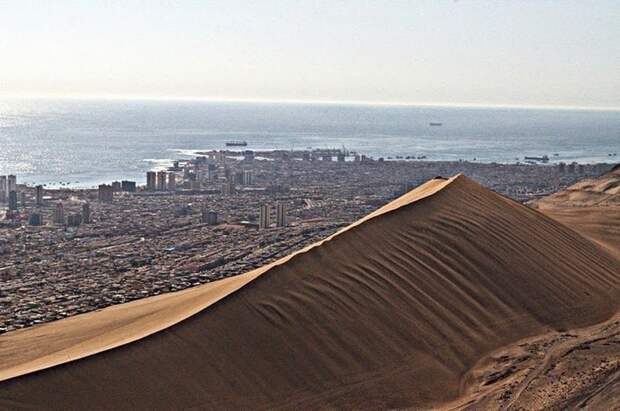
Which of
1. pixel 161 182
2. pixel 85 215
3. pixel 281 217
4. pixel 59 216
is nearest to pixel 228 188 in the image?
pixel 161 182

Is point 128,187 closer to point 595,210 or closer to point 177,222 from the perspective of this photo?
point 177,222

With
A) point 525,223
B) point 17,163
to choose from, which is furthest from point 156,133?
point 525,223

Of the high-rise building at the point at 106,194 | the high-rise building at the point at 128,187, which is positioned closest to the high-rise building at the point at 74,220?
the high-rise building at the point at 106,194


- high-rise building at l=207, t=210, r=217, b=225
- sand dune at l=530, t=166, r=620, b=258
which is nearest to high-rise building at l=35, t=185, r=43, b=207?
high-rise building at l=207, t=210, r=217, b=225

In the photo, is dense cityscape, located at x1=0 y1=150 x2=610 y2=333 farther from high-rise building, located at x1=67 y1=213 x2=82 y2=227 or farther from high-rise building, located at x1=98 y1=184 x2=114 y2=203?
high-rise building, located at x1=98 y1=184 x2=114 y2=203

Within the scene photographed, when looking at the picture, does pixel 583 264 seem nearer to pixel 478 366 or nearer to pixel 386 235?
pixel 386 235
